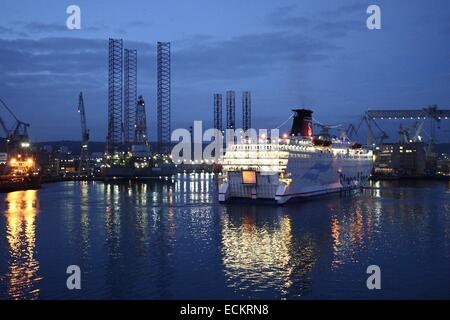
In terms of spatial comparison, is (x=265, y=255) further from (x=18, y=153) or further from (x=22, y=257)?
(x=18, y=153)

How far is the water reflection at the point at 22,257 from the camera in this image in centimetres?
1689

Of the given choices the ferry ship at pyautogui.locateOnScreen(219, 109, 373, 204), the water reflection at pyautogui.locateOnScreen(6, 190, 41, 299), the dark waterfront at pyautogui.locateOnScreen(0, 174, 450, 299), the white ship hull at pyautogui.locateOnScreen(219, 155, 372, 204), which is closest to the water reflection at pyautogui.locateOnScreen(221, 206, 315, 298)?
the dark waterfront at pyautogui.locateOnScreen(0, 174, 450, 299)

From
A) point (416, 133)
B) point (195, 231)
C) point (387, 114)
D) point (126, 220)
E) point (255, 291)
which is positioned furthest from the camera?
point (416, 133)

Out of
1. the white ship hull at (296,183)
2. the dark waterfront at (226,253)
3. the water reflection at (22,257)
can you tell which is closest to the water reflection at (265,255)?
Answer: the dark waterfront at (226,253)

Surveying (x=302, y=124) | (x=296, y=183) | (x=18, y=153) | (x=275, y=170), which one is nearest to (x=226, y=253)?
(x=275, y=170)

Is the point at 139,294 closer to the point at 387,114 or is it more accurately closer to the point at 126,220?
the point at 126,220

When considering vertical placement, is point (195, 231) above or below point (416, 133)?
below

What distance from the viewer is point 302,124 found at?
54.8 metres

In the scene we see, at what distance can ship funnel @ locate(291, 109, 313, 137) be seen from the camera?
54.8 m

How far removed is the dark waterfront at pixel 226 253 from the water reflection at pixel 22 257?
47mm

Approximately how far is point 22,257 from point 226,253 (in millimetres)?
9148
